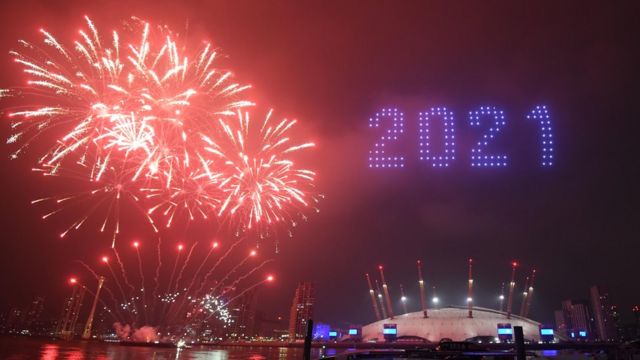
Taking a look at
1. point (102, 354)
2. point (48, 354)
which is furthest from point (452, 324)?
point (48, 354)

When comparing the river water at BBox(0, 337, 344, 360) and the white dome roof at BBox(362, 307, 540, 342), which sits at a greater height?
the white dome roof at BBox(362, 307, 540, 342)

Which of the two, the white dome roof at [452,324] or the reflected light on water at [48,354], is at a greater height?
the white dome roof at [452,324]

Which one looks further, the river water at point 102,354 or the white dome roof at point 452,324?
the white dome roof at point 452,324

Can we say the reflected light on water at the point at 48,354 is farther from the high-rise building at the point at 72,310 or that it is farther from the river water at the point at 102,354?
the high-rise building at the point at 72,310

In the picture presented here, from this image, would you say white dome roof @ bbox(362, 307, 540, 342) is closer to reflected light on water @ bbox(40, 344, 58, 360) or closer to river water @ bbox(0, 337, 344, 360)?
river water @ bbox(0, 337, 344, 360)

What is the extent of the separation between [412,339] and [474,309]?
79.9ft

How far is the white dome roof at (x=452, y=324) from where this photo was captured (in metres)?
133

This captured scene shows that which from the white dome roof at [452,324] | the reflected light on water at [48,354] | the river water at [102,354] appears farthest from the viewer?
the white dome roof at [452,324]

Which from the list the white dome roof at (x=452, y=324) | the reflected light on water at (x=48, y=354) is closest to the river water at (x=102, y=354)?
the reflected light on water at (x=48, y=354)

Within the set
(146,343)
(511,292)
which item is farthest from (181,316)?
(511,292)

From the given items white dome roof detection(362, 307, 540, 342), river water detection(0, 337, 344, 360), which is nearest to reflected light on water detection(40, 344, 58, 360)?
river water detection(0, 337, 344, 360)

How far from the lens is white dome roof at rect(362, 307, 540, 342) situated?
13312cm

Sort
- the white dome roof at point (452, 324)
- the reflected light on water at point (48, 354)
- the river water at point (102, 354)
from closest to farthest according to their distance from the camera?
the reflected light on water at point (48, 354), the river water at point (102, 354), the white dome roof at point (452, 324)

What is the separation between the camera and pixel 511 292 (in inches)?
5138
